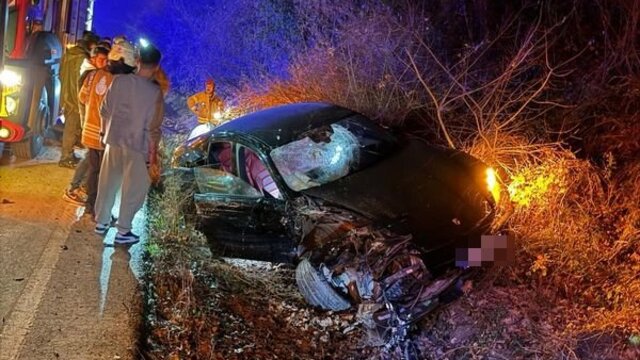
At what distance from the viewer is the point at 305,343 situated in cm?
396

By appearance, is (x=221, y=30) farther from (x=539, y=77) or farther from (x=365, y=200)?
(x=365, y=200)

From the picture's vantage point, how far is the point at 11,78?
6.19 m

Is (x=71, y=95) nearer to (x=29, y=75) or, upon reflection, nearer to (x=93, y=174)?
(x=29, y=75)

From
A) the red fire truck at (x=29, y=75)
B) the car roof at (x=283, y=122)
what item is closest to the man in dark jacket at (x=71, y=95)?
the red fire truck at (x=29, y=75)

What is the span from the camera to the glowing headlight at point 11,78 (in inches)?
240

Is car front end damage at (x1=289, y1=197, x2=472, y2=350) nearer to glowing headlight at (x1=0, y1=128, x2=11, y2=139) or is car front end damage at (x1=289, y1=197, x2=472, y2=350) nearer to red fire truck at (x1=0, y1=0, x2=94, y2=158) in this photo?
red fire truck at (x1=0, y1=0, x2=94, y2=158)

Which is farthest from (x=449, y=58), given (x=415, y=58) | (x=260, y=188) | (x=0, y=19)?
(x=0, y=19)

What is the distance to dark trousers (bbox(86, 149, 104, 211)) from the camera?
5.15 m

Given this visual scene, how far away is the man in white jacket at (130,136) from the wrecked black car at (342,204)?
0.60m

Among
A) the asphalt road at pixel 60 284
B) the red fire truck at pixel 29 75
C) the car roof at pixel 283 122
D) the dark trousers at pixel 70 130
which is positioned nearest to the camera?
the asphalt road at pixel 60 284

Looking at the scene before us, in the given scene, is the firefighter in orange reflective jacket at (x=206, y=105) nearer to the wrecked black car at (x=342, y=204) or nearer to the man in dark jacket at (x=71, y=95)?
the man in dark jacket at (x=71, y=95)

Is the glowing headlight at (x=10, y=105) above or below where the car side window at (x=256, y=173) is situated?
below

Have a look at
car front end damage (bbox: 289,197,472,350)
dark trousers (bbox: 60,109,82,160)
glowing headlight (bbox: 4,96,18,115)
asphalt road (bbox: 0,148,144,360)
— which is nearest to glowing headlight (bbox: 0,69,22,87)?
glowing headlight (bbox: 4,96,18,115)

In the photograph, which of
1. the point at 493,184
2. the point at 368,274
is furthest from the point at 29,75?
the point at 493,184
